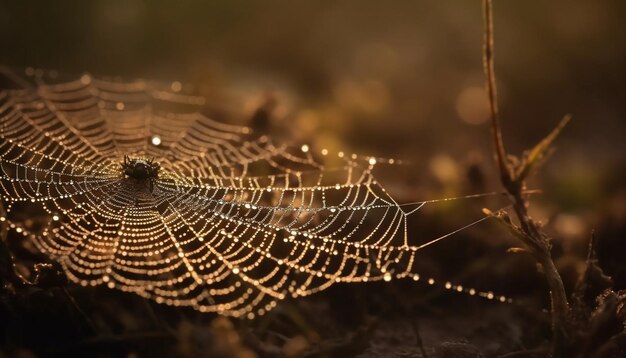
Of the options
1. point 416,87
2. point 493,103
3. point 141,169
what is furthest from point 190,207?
point 416,87

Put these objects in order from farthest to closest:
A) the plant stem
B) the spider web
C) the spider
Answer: the spider, the spider web, the plant stem

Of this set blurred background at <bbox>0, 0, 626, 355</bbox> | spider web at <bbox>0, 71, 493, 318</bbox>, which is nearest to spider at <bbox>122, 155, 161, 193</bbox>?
spider web at <bbox>0, 71, 493, 318</bbox>

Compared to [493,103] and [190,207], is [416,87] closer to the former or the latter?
[190,207]

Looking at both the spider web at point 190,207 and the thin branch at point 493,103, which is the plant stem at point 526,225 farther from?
the spider web at point 190,207

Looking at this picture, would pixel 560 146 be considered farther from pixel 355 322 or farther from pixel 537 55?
pixel 355 322

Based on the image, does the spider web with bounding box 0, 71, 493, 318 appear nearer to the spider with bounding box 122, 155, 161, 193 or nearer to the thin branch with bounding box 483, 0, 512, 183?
the spider with bounding box 122, 155, 161, 193
